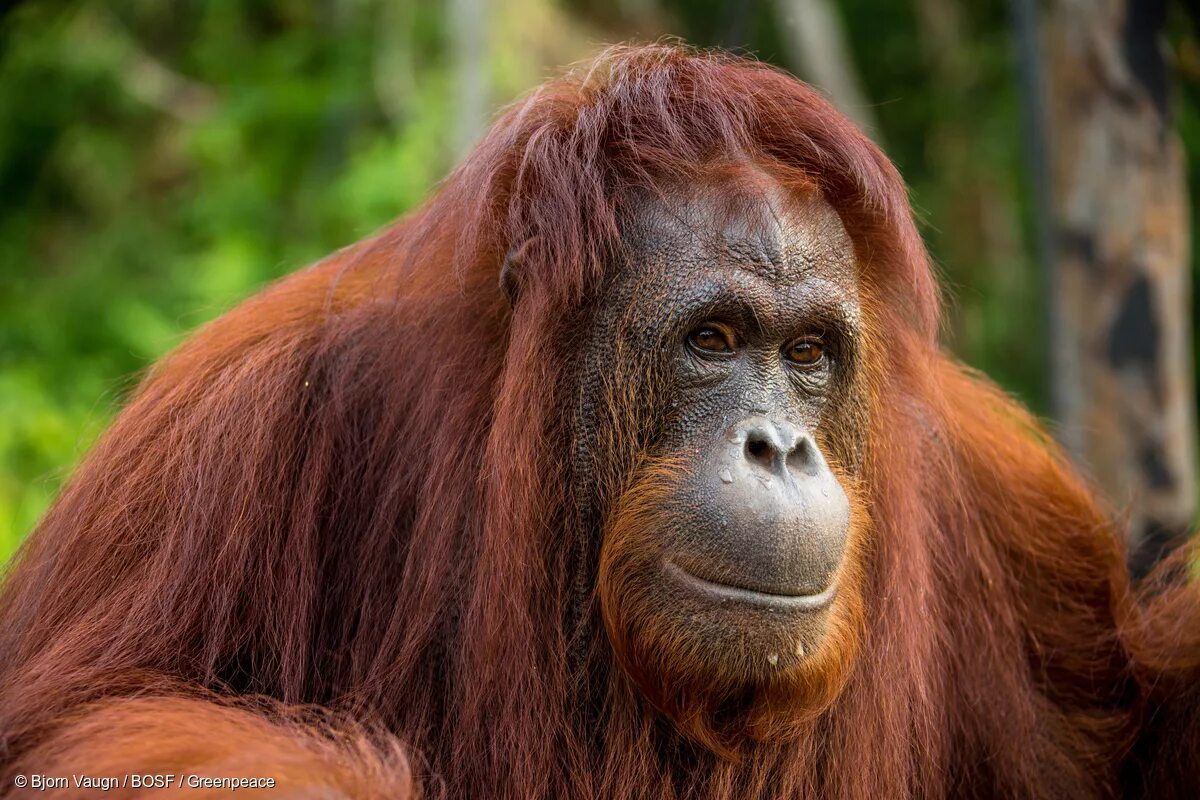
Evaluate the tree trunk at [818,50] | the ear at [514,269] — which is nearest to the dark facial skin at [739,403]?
the ear at [514,269]

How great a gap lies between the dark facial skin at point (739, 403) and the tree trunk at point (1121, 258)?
1.98 metres

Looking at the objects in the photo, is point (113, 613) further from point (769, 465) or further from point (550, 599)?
point (769, 465)

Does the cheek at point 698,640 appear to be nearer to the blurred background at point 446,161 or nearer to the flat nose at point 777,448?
the flat nose at point 777,448

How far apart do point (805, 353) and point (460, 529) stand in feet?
2.36

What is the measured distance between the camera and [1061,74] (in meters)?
4.26

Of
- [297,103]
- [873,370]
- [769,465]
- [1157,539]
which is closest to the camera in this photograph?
[769,465]

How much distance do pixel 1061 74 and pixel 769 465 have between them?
8.47ft

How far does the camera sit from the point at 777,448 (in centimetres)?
224

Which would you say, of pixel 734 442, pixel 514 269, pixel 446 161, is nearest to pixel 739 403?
pixel 734 442

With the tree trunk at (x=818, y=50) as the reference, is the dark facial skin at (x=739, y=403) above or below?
below

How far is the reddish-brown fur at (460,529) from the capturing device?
7.95ft

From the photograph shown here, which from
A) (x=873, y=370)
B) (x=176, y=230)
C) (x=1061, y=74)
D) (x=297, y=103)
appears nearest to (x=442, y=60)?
(x=297, y=103)

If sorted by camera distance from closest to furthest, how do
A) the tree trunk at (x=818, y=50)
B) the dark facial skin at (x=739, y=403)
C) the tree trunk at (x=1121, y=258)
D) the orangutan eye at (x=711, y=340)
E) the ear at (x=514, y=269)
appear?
the dark facial skin at (x=739, y=403), the orangutan eye at (x=711, y=340), the ear at (x=514, y=269), the tree trunk at (x=1121, y=258), the tree trunk at (x=818, y=50)

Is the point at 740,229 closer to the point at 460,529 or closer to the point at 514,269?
the point at 514,269
